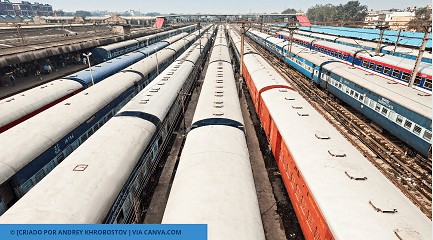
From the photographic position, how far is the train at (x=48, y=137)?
12.0 metres

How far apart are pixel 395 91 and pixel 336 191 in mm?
17281

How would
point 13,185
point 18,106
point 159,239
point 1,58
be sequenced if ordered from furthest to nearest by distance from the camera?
point 1,58
point 18,106
point 13,185
point 159,239

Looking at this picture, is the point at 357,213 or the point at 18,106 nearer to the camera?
the point at 357,213

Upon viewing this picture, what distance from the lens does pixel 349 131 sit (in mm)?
25109

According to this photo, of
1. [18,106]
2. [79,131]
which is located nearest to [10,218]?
[79,131]

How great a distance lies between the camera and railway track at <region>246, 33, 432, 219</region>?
664 inches

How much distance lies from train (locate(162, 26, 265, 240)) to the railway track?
490 inches

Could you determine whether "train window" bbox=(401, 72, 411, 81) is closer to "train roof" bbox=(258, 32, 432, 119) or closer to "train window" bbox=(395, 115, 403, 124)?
"train roof" bbox=(258, 32, 432, 119)

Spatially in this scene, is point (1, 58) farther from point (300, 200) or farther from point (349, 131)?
point (349, 131)

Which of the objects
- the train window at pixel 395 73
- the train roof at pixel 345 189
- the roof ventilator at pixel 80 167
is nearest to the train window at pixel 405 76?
Answer: the train window at pixel 395 73

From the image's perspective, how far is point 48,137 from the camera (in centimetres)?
1442

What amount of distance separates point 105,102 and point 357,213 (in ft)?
64.8

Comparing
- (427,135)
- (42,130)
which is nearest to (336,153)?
(427,135)

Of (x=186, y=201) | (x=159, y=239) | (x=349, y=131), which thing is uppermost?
(x=159, y=239)
